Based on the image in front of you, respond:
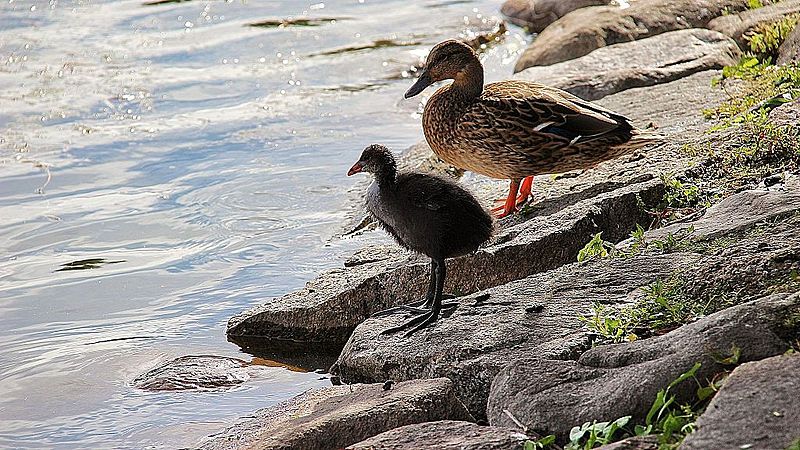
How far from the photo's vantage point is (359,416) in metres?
4.35

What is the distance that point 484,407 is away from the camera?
4676 millimetres

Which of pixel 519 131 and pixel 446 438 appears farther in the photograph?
pixel 519 131

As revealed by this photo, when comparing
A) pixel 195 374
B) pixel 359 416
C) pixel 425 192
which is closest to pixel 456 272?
pixel 425 192

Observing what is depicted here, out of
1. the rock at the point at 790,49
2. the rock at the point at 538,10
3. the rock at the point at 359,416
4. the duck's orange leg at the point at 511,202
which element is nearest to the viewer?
the rock at the point at 359,416

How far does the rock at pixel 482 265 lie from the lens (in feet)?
20.0

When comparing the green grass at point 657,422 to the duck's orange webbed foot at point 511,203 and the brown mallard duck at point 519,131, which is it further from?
the duck's orange webbed foot at point 511,203

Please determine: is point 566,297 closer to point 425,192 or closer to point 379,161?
point 425,192

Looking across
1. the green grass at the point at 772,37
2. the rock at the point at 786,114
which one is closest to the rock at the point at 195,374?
the rock at the point at 786,114

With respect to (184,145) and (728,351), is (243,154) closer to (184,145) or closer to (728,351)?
(184,145)

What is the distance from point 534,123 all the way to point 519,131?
0.33 ft

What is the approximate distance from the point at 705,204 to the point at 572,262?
0.80m

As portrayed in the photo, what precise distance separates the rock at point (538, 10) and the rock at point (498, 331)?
9.16 metres

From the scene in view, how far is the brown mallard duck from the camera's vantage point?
677cm

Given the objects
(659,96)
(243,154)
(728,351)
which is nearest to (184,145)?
(243,154)
